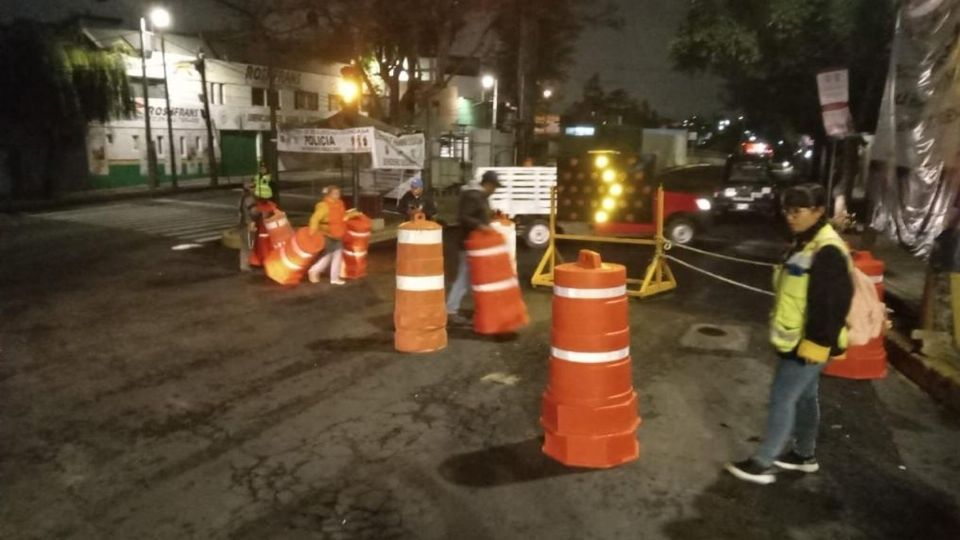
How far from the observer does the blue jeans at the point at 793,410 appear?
4.52 metres

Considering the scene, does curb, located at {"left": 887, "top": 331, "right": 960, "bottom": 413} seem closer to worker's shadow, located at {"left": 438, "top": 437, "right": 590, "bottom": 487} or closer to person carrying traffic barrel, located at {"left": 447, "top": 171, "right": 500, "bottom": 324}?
worker's shadow, located at {"left": 438, "top": 437, "right": 590, "bottom": 487}

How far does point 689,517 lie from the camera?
4.34 m

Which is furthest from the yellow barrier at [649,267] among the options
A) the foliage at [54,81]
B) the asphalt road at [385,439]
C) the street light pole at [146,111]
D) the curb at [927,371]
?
the foliage at [54,81]

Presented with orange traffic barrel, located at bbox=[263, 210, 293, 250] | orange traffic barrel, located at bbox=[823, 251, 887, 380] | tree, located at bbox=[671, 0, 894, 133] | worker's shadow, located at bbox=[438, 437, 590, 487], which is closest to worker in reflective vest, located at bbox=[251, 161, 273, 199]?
orange traffic barrel, located at bbox=[263, 210, 293, 250]

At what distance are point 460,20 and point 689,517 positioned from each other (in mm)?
23324

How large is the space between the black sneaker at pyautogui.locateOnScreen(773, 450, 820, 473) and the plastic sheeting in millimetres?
6096

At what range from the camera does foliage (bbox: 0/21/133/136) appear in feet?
83.5

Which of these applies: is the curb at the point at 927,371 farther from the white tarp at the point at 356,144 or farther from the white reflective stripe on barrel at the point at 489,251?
the white tarp at the point at 356,144

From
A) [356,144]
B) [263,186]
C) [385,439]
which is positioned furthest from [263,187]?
[385,439]

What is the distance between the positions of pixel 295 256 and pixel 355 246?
91cm

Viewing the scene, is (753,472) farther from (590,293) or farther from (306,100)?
(306,100)

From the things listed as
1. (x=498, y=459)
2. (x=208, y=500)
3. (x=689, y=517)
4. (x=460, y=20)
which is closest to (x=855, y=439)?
(x=689, y=517)

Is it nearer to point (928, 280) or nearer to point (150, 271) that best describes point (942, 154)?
point (928, 280)

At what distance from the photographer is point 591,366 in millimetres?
4863
